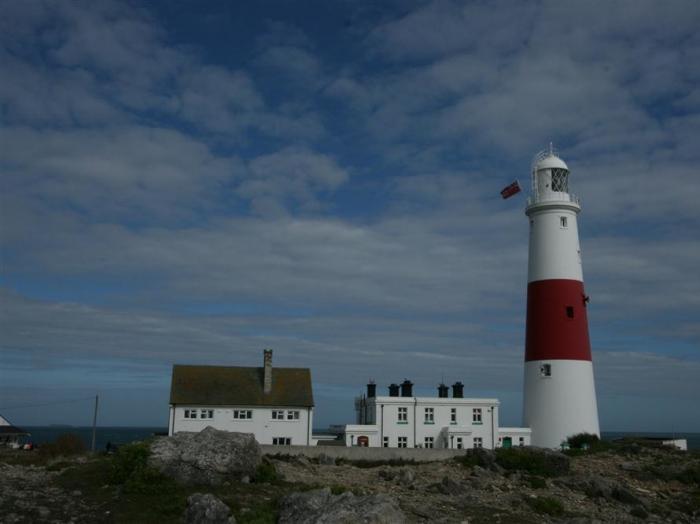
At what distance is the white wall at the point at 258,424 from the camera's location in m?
44.0

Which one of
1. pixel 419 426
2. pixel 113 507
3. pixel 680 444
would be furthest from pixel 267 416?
pixel 680 444

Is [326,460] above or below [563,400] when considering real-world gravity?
below

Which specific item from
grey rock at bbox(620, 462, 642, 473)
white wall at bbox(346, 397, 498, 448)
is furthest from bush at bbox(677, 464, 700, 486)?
white wall at bbox(346, 397, 498, 448)

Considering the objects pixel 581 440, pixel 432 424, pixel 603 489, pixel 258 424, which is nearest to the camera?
pixel 603 489

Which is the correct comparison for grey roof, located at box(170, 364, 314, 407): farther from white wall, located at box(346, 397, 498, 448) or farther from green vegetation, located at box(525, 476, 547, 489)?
green vegetation, located at box(525, 476, 547, 489)

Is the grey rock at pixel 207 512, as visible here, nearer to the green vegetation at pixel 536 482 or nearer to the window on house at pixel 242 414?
the green vegetation at pixel 536 482

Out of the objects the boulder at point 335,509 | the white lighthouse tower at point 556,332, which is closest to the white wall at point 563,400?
the white lighthouse tower at point 556,332

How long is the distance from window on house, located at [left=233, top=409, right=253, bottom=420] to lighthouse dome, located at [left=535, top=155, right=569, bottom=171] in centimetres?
2313

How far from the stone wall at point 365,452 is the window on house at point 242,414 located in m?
6.19

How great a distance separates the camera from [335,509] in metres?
19.9

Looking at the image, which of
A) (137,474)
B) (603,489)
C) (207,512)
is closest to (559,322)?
(603,489)

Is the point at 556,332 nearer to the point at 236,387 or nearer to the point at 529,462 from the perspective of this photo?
the point at 529,462

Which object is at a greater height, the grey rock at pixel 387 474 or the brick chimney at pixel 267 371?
the brick chimney at pixel 267 371

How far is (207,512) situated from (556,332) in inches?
973
